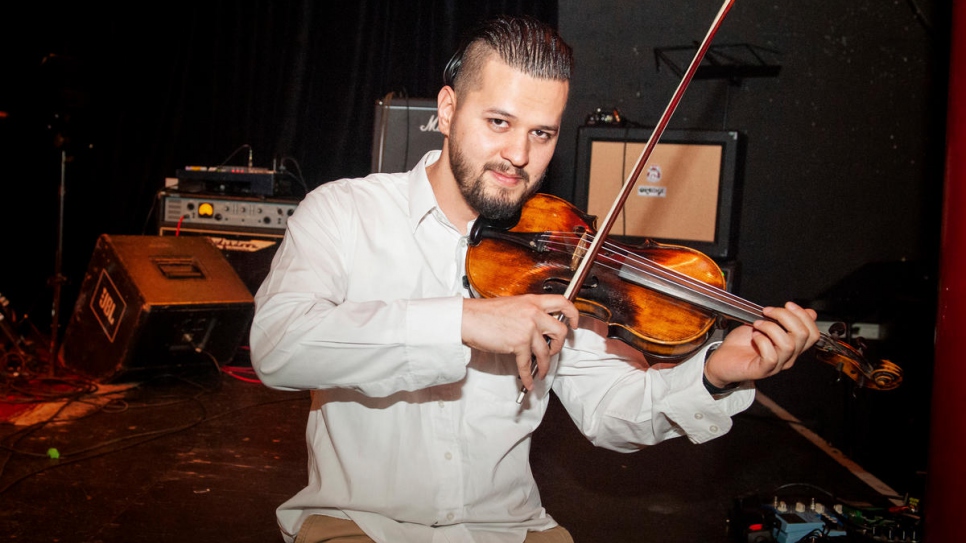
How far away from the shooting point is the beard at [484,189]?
149 cm

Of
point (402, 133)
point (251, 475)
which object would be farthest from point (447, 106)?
point (402, 133)

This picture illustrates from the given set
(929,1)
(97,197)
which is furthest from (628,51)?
(97,197)

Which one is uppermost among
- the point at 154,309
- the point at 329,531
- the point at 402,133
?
the point at 402,133

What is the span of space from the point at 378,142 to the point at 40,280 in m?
2.92

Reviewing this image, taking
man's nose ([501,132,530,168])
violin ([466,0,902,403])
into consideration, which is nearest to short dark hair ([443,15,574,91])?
man's nose ([501,132,530,168])

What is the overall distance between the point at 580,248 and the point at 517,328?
525mm

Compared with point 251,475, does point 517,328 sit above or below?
above

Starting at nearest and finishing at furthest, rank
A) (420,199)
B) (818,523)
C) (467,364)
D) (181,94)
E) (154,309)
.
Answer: (467,364) → (420,199) → (818,523) → (154,309) → (181,94)

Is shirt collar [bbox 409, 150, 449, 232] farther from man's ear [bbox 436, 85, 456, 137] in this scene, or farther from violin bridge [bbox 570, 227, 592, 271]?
violin bridge [bbox 570, 227, 592, 271]

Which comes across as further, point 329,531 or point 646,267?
point 646,267

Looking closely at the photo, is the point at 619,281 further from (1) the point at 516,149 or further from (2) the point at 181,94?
(2) the point at 181,94

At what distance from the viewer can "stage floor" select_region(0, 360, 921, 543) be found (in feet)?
6.96

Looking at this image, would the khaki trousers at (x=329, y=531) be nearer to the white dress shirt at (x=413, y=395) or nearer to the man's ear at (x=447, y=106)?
the white dress shirt at (x=413, y=395)

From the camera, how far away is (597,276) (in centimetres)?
161
